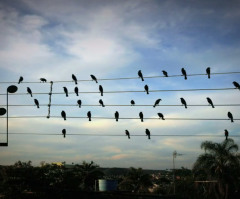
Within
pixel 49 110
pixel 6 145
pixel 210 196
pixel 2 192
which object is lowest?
pixel 210 196

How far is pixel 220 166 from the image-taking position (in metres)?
30.8

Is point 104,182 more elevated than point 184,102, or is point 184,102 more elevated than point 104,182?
point 184,102

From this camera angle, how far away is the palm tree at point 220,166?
29.6 meters

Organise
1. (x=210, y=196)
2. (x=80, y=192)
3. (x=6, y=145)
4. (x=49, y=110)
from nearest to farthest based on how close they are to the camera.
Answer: (x=6, y=145) → (x=49, y=110) → (x=80, y=192) → (x=210, y=196)

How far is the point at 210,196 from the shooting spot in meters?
30.3

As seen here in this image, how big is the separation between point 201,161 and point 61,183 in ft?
51.0

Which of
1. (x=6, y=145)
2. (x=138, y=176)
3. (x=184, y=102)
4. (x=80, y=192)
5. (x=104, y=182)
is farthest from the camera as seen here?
(x=138, y=176)

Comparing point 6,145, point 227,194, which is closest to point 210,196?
point 227,194

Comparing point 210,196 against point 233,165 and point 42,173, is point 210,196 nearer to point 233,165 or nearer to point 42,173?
point 233,165

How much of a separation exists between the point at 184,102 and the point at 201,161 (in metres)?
14.6

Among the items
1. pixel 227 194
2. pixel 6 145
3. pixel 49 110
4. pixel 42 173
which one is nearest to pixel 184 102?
pixel 49 110

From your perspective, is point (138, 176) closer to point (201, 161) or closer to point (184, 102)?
point (201, 161)

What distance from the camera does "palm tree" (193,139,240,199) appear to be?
29609 mm

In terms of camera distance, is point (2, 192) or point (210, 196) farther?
point (210, 196)
